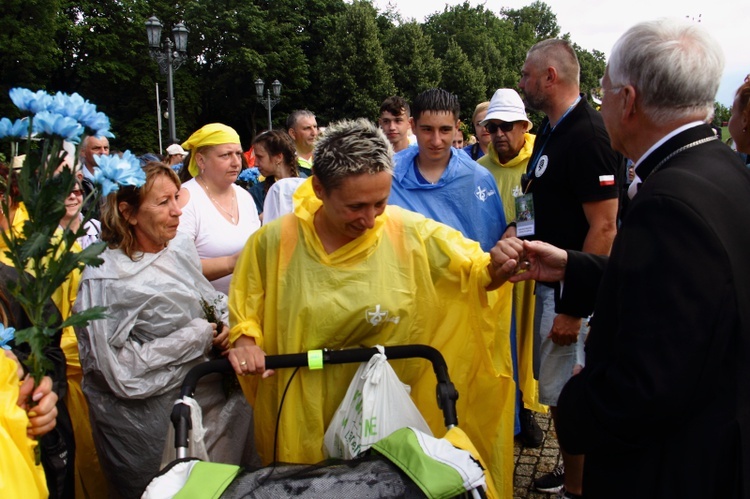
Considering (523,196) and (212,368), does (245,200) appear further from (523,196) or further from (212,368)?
(212,368)

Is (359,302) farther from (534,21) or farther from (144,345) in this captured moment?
(534,21)

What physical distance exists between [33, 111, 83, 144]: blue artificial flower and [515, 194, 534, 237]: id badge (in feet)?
7.98

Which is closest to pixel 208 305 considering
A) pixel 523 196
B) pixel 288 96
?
pixel 523 196

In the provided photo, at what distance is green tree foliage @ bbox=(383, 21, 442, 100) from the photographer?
42062mm

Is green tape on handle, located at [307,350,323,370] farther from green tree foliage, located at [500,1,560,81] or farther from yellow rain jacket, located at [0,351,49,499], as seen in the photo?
green tree foliage, located at [500,1,560,81]

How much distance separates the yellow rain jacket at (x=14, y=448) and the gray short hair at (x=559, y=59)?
10.5 ft

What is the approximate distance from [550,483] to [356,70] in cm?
3746

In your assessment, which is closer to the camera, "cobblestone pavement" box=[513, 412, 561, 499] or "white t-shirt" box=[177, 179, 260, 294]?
"cobblestone pavement" box=[513, 412, 561, 499]

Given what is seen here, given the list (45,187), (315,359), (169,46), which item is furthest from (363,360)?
(169,46)

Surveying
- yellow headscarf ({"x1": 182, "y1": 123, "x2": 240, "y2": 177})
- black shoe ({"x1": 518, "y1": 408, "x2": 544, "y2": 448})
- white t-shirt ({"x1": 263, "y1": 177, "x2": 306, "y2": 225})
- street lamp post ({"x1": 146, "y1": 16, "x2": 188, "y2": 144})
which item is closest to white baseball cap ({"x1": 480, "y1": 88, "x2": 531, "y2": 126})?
white t-shirt ({"x1": 263, "y1": 177, "x2": 306, "y2": 225})

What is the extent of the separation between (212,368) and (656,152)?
173cm

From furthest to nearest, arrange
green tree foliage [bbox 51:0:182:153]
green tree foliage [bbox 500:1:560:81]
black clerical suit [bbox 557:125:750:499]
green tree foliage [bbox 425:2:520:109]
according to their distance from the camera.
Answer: green tree foliage [bbox 500:1:560:81], green tree foliage [bbox 425:2:520:109], green tree foliage [bbox 51:0:182:153], black clerical suit [bbox 557:125:750:499]

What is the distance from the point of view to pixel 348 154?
237 cm

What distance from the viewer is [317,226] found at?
261 cm
